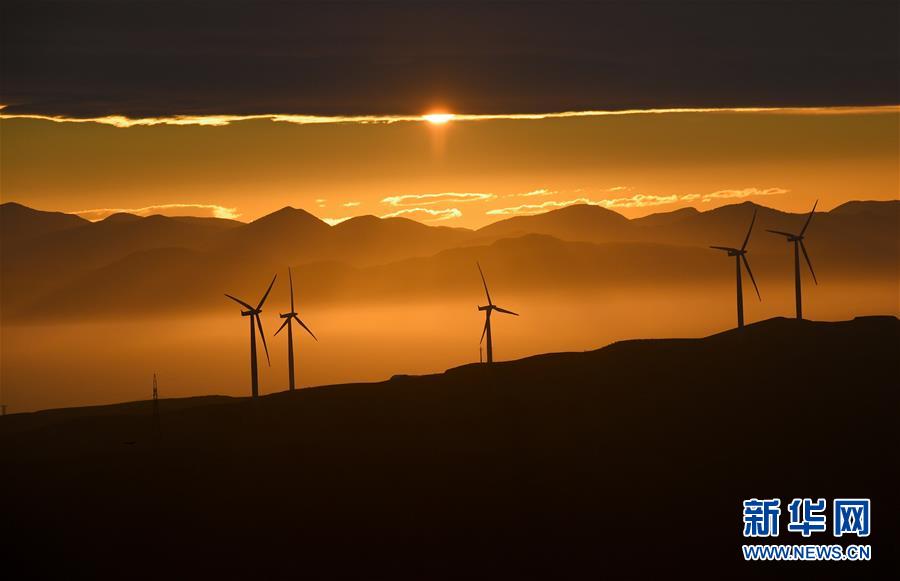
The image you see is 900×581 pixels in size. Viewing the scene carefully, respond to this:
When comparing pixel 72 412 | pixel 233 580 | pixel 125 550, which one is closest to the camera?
pixel 233 580

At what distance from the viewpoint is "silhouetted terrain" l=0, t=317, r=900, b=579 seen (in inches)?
3413

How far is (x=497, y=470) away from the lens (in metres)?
99.4

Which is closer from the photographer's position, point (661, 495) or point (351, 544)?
point (351, 544)

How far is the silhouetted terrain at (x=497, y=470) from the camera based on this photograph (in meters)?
86.7

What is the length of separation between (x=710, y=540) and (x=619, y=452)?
1624 cm

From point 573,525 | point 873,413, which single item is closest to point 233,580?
point 573,525

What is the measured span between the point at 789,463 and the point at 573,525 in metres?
19.5

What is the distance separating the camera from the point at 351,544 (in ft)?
290

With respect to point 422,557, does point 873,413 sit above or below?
above

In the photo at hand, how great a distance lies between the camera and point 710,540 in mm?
87188

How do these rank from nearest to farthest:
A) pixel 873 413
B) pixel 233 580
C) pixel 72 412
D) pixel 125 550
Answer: pixel 233 580, pixel 125 550, pixel 873 413, pixel 72 412

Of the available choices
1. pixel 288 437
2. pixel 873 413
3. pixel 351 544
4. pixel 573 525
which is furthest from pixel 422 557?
pixel 873 413

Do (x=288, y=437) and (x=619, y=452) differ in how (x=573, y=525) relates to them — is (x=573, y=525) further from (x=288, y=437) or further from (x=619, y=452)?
(x=288, y=437)

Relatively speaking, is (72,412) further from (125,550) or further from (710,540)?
(710,540)
